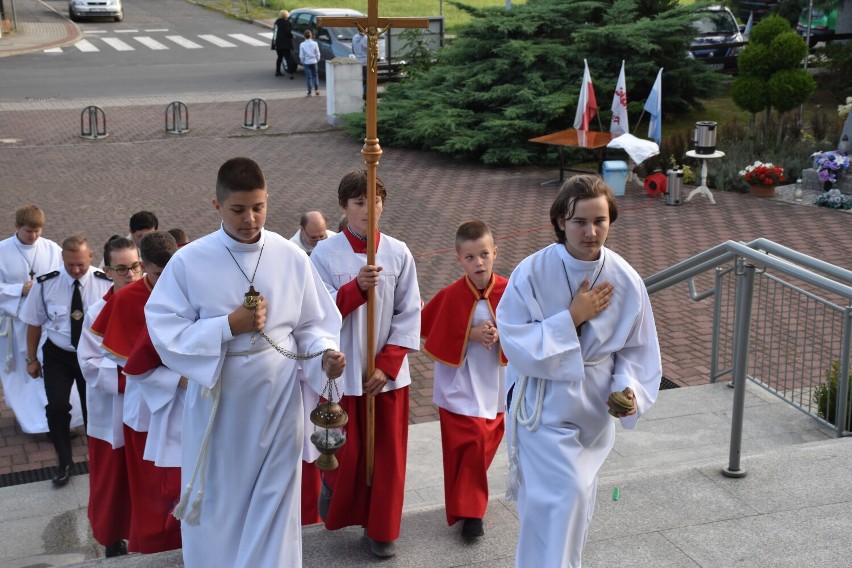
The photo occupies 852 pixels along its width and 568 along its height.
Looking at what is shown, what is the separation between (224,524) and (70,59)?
92.7ft

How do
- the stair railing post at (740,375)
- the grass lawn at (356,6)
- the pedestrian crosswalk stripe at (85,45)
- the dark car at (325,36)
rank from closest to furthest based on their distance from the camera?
the stair railing post at (740,375) → the dark car at (325,36) → the pedestrian crosswalk stripe at (85,45) → the grass lawn at (356,6)

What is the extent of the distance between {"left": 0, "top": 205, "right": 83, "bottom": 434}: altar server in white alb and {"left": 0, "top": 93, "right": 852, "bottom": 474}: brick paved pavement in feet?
0.84

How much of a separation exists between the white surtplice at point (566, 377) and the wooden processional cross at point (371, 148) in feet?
3.01

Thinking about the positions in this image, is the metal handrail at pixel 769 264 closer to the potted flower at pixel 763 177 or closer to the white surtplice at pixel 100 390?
the white surtplice at pixel 100 390

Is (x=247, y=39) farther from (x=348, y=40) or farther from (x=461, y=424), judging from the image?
(x=461, y=424)

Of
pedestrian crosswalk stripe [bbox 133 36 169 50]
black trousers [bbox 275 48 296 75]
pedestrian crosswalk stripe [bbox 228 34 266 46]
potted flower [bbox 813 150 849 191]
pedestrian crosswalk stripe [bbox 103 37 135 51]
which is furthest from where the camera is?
pedestrian crosswalk stripe [bbox 228 34 266 46]

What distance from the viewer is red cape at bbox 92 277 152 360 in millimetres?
5805

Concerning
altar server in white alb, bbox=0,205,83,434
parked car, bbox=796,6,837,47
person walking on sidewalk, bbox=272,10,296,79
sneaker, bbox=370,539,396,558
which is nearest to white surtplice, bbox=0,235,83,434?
altar server in white alb, bbox=0,205,83,434

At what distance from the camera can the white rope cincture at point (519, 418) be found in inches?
187

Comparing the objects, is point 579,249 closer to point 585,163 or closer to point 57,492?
point 57,492

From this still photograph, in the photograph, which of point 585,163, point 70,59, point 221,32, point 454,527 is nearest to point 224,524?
point 454,527

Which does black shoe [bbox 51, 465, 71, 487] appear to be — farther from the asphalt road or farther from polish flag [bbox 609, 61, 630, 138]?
the asphalt road

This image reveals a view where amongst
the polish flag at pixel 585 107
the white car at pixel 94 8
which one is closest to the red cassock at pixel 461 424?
the polish flag at pixel 585 107

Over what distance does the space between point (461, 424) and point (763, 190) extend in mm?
11400
